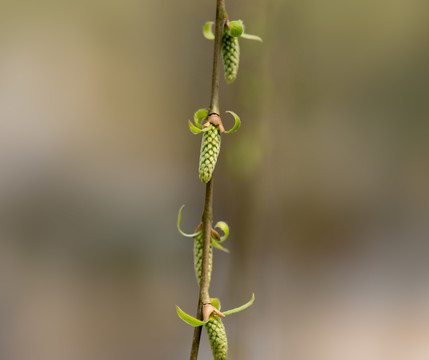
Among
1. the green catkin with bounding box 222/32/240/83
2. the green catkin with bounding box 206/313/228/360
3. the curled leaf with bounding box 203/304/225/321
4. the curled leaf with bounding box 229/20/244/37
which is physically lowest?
the green catkin with bounding box 206/313/228/360

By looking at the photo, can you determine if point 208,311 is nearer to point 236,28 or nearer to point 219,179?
point 236,28

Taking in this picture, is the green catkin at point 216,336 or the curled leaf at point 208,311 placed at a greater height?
the curled leaf at point 208,311

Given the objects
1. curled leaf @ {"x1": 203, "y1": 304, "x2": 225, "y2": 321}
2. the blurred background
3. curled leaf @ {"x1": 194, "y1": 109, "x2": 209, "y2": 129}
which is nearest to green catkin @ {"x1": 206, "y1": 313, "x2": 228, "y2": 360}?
curled leaf @ {"x1": 203, "y1": 304, "x2": 225, "y2": 321}

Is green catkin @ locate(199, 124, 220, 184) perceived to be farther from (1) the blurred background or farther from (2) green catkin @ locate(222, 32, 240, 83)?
(1) the blurred background

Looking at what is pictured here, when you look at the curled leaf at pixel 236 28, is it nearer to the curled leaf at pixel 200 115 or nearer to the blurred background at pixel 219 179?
the curled leaf at pixel 200 115

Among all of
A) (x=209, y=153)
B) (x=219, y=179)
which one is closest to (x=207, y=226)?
(x=209, y=153)

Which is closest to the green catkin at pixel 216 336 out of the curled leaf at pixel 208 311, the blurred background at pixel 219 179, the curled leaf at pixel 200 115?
the curled leaf at pixel 208 311
